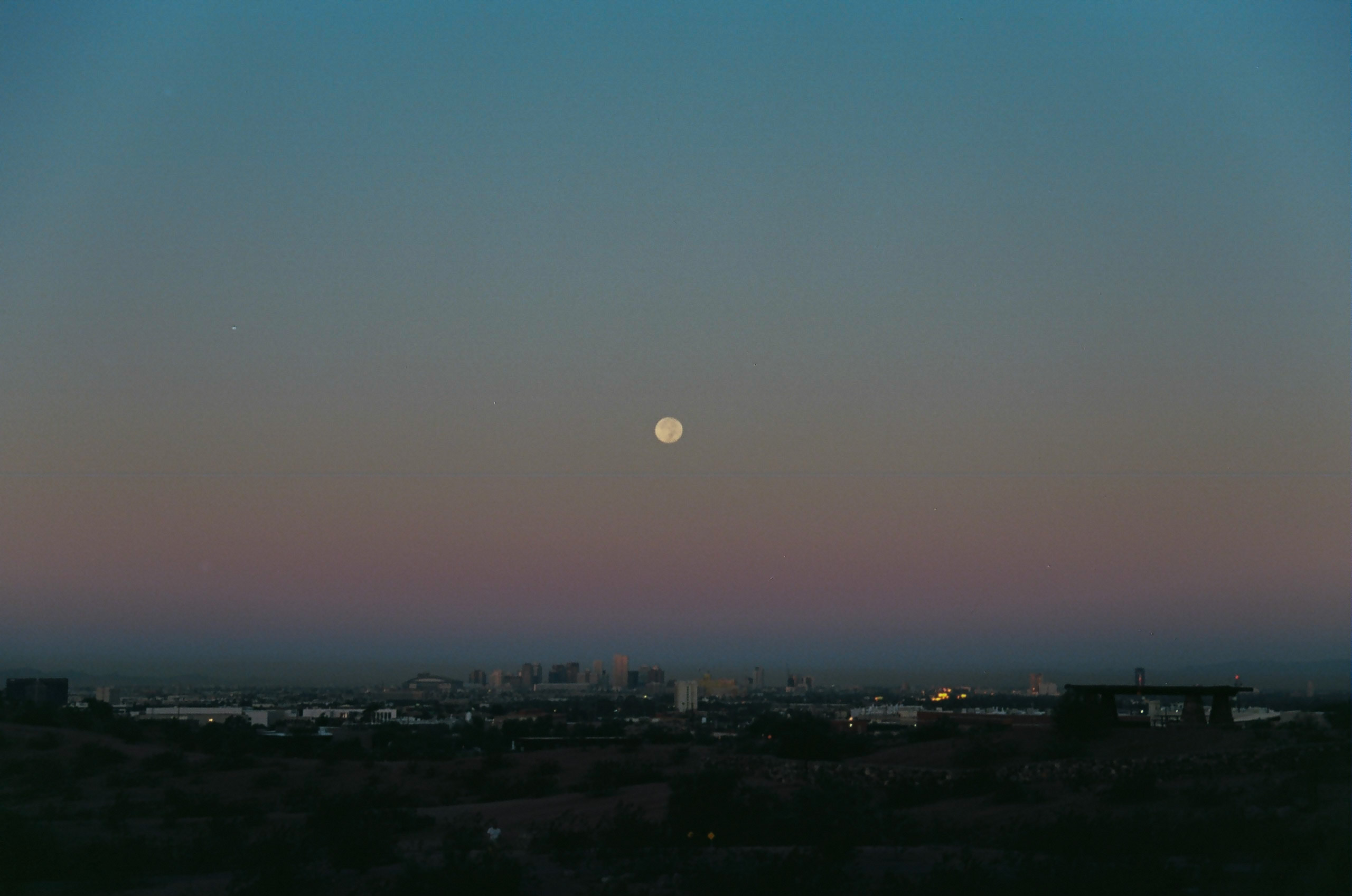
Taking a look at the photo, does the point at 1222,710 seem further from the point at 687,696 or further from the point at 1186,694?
the point at 687,696

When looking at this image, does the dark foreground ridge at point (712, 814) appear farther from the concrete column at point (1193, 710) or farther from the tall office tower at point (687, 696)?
the tall office tower at point (687, 696)

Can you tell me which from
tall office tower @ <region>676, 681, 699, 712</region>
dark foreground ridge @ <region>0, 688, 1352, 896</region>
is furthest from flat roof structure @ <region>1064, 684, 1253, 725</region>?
tall office tower @ <region>676, 681, 699, 712</region>

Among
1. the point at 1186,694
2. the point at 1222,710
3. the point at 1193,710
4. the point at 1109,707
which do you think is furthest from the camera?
the point at 1193,710

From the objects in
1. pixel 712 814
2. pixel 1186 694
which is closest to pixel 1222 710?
pixel 1186 694

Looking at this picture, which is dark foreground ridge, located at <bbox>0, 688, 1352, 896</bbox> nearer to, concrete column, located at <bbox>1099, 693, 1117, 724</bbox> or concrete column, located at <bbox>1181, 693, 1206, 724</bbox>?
concrete column, located at <bbox>1099, 693, 1117, 724</bbox>

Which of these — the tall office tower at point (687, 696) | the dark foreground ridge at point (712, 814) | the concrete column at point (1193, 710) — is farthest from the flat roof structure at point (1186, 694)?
the tall office tower at point (687, 696)

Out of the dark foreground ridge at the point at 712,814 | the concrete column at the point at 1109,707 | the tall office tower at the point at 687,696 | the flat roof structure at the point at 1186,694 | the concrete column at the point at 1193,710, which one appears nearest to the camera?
the dark foreground ridge at the point at 712,814

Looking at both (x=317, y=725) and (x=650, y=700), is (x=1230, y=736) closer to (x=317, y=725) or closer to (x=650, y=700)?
(x=317, y=725)

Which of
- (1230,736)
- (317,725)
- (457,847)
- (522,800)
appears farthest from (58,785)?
(317,725)

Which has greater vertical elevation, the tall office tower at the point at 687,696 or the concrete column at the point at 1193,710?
the concrete column at the point at 1193,710
